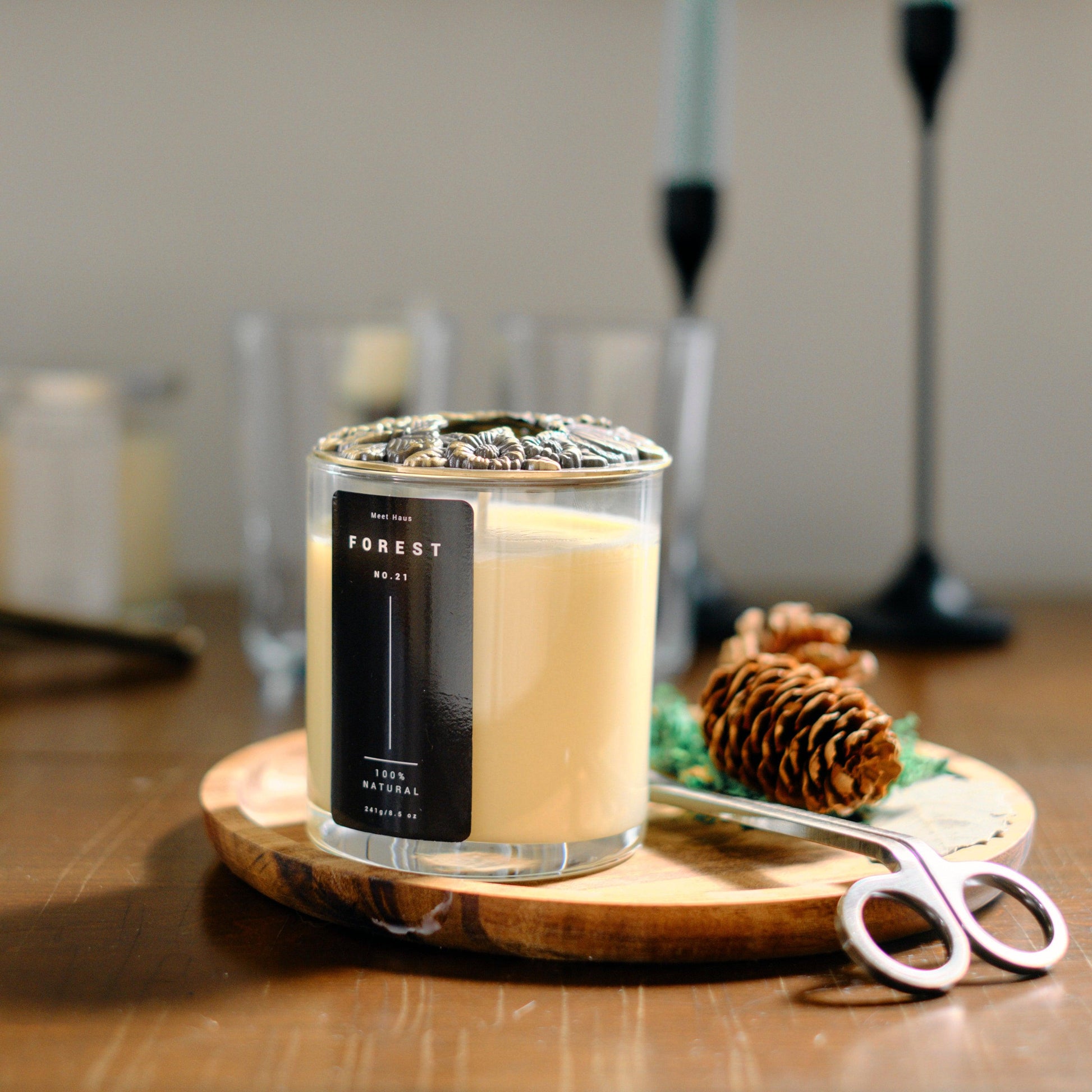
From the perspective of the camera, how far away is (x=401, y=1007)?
375 mm

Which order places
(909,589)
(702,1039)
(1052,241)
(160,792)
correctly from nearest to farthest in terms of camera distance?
(702,1039), (160,792), (909,589), (1052,241)

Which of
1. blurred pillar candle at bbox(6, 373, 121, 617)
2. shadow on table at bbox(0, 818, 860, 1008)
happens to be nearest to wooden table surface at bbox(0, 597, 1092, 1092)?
shadow on table at bbox(0, 818, 860, 1008)

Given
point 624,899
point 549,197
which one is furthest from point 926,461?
point 624,899

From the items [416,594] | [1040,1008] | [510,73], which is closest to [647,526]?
[416,594]

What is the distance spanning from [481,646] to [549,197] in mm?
662

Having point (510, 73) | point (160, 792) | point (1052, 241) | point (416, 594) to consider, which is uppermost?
point (510, 73)

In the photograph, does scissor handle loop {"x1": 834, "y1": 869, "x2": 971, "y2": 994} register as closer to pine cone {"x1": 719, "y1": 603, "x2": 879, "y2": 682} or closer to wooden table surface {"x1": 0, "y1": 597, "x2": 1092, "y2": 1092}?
wooden table surface {"x1": 0, "y1": 597, "x2": 1092, "y2": 1092}

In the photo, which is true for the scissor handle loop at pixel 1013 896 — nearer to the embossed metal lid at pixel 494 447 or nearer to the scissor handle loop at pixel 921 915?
the scissor handle loop at pixel 921 915

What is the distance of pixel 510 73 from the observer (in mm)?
997

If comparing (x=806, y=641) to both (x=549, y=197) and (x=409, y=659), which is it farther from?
(x=549, y=197)

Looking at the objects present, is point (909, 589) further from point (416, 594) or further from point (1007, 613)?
point (416, 594)

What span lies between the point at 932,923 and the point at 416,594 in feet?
0.58

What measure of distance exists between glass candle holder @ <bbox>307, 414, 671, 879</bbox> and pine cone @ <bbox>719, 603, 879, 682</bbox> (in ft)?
0.48

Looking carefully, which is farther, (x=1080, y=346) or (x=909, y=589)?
(x=1080, y=346)
